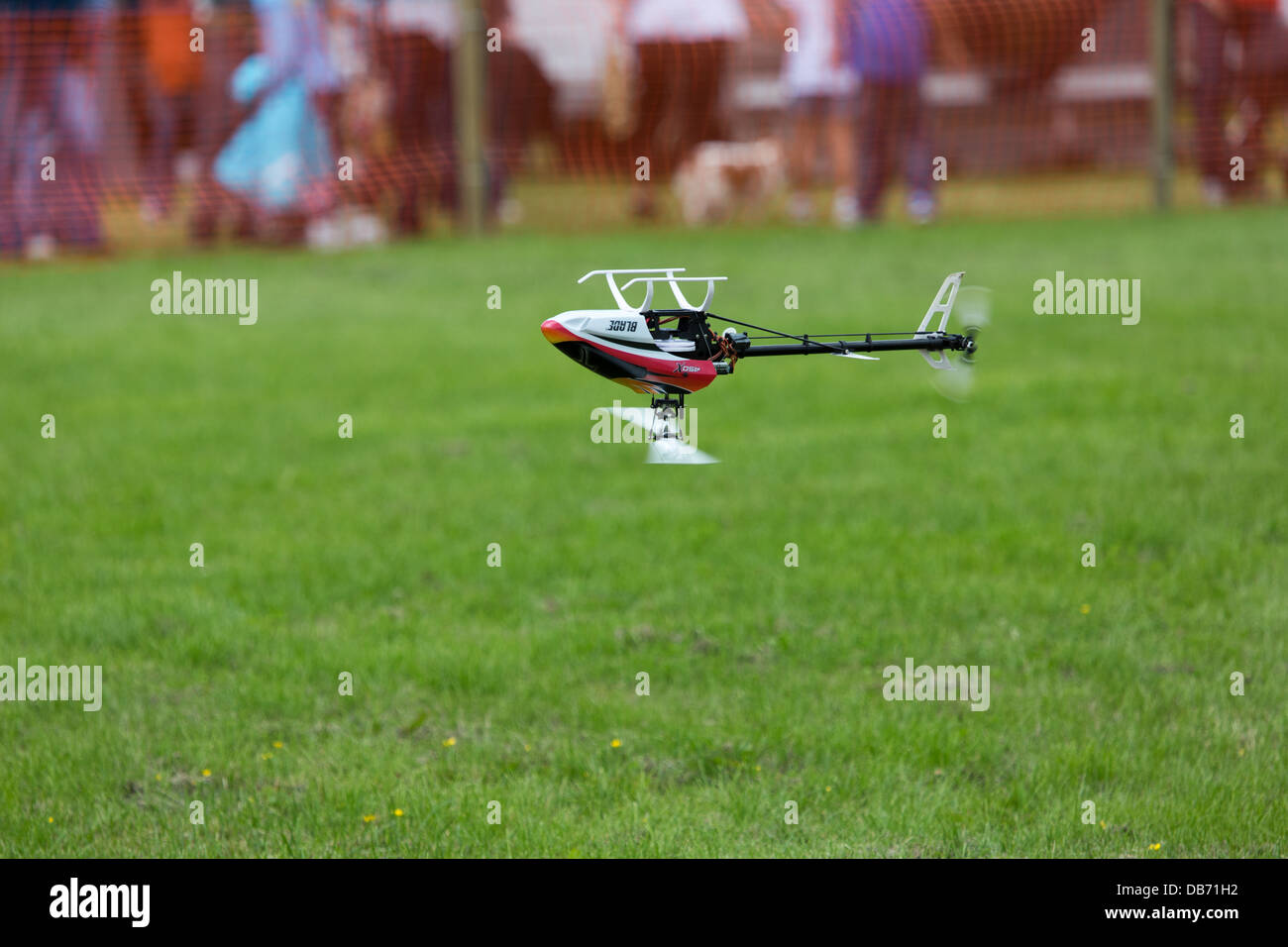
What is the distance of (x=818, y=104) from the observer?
71.2ft

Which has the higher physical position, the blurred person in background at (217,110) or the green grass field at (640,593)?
the blurred person in background at (217,110)

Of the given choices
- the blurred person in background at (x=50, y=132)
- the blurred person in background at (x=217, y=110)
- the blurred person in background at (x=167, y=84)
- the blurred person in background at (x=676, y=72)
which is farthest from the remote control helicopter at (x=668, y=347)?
the blurred person in background at (x=167, y=84)

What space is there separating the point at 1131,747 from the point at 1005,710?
62 centimetres

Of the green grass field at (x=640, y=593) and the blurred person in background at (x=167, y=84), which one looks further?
the blurred person in background at (x=167, y=84)

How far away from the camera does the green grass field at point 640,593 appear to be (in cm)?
581

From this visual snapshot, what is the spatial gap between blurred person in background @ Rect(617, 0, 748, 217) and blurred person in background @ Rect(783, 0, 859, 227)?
3.47 ft

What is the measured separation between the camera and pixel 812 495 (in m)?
9.67

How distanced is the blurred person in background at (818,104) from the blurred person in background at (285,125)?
678 cm

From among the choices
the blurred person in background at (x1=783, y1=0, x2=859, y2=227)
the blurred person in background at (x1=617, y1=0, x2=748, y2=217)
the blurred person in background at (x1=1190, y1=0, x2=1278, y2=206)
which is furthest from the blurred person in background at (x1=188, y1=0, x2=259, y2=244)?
the blurred person in background at (x1=1190, y1=0, x2=1278, y2=206)

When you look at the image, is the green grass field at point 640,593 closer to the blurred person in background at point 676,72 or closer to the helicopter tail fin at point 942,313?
the helicopter tail fin at point 942,313

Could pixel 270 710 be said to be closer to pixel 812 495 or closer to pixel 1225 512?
pixel 812 495

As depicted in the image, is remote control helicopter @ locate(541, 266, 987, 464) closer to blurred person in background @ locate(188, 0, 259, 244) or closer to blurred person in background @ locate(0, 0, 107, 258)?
blurred person in background @ locate(188, 0, 259, 244)

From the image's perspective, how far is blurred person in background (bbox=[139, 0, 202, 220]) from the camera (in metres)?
20.5

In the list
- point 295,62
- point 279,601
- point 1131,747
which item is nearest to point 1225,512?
point 1131,747
